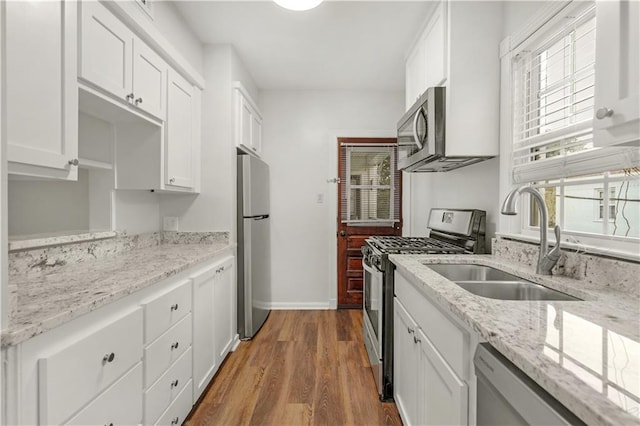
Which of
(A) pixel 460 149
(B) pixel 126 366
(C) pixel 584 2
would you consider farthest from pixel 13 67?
(C) pixel 584 2

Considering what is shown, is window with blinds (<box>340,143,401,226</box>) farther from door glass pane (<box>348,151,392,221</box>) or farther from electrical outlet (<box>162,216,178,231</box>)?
electrical outlet (<box>162,216,178,231</box>)

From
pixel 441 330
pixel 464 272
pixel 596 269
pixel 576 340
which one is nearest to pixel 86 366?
pixel 441 330

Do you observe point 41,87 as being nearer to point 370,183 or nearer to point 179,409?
point 179,409

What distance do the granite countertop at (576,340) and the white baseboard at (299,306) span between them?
275 cm

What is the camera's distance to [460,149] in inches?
76.2

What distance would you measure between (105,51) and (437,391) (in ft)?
6.81

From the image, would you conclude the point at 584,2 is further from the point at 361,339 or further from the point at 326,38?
the point at 361,339

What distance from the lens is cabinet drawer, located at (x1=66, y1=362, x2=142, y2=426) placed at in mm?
1029

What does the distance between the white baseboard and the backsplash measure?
2543 mm

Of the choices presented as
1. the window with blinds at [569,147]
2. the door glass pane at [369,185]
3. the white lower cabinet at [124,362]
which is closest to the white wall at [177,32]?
the white lower cabinet at [124,362]

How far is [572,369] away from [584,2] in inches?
62.4

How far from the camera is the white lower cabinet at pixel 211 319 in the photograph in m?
1.94

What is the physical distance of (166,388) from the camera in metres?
1.54

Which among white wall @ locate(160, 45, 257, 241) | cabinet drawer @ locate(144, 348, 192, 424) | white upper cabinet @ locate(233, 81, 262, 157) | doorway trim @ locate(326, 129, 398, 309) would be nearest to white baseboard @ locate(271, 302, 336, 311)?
doorway trim @ locate(326, 129, 398, 309)
